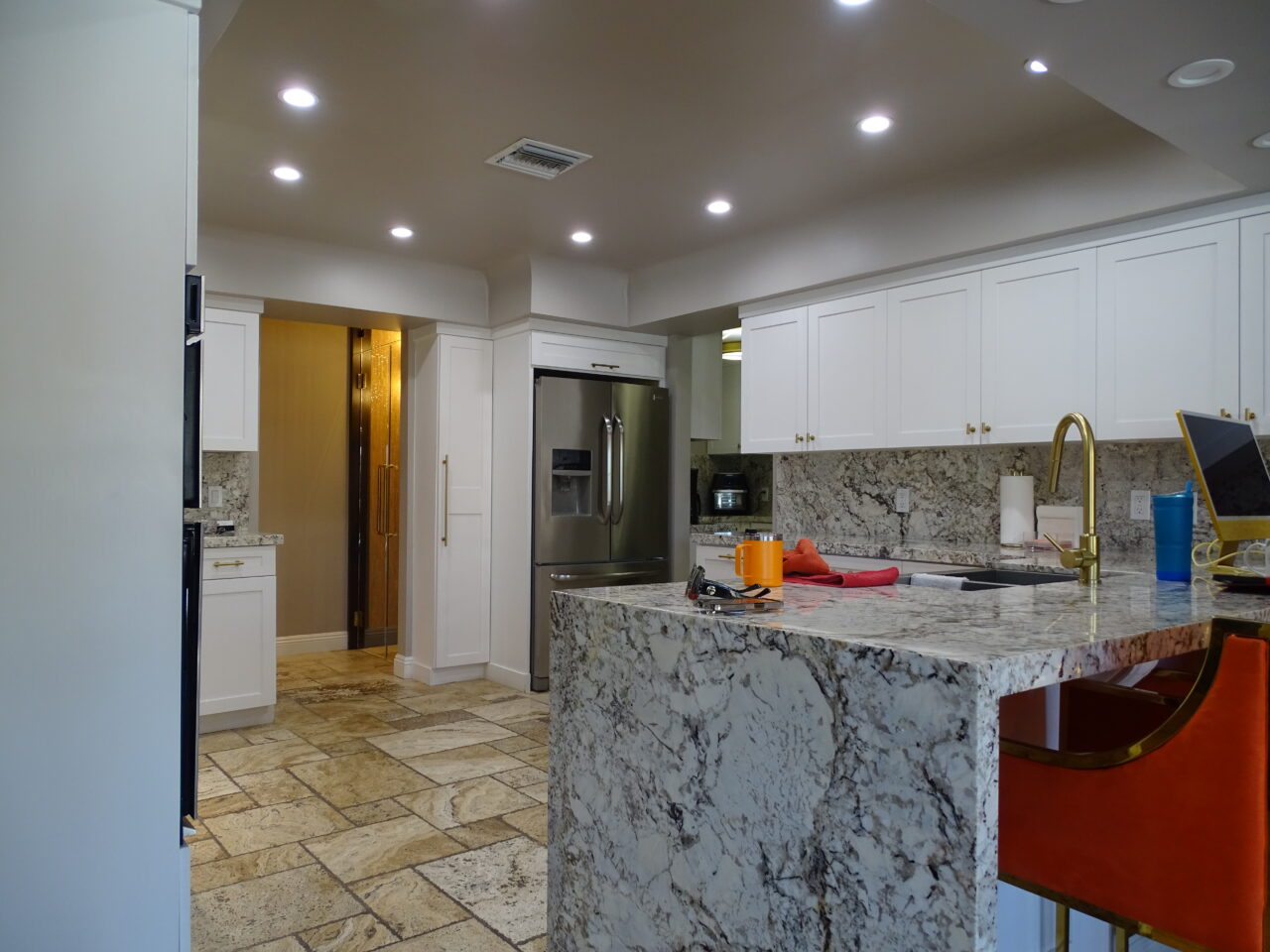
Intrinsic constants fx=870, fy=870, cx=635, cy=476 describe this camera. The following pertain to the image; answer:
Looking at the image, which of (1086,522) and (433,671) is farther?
(433,671)

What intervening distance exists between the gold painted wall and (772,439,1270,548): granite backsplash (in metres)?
3.21

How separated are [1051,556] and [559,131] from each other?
252cm

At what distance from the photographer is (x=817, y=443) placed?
14.3 feet

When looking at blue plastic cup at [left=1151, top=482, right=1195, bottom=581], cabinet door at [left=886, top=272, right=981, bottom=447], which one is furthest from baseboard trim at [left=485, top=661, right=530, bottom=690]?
blue plastic cup at [left=1151, top=482, right=1195, bottom=581]

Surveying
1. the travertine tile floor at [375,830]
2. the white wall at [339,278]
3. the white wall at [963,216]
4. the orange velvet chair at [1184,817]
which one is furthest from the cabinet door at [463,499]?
the orange velvet chair at [1184,817]

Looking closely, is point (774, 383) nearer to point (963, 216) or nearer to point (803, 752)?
point (963, 216)

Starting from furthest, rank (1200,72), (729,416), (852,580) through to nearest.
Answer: (729,416)
(1200,72)
(852,580)

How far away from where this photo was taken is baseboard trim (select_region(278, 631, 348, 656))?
6.06 meters

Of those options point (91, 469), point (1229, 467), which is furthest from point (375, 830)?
point (1229, 467)

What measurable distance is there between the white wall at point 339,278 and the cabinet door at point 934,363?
2555 mm

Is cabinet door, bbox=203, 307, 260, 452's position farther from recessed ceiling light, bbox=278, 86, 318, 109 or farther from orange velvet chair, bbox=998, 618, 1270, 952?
orange velvet chair, bbox=998, 618, 1270, 952

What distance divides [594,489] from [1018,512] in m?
2.41

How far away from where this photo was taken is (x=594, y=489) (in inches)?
207

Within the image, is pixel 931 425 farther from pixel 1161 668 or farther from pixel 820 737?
pixel 820 737
